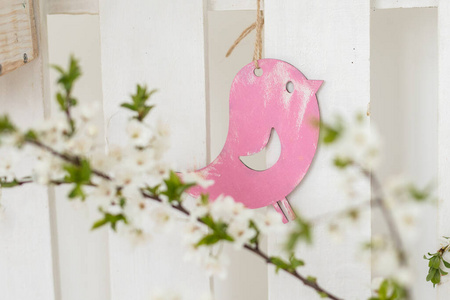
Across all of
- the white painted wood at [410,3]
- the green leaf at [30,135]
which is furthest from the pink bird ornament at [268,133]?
the green leaf at [30,135]

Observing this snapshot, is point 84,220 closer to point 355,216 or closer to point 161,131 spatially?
point 161,131

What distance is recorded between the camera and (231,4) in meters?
0.95

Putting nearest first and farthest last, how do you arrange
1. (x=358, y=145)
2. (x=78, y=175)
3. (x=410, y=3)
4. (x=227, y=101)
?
(x=358, y=145)
(x=78, y=175)
(x=410, y=3)
(x=227, y=101)

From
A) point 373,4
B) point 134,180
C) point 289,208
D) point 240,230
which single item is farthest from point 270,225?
point 373,4

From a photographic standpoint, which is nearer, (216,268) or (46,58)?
(216,268)

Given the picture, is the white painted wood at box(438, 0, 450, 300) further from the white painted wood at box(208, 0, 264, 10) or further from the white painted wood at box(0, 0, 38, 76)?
the white painted wood at box(0, 0, 38, 76)

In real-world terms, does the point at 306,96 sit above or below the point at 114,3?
below

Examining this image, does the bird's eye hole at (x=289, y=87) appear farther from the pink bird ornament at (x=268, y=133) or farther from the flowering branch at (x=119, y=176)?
the flowering branch at (x=119, y=176)

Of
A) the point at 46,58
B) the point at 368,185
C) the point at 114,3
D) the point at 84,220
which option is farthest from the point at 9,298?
the point at 368,185

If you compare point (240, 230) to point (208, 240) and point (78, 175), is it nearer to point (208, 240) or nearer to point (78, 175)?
point (208, 240)

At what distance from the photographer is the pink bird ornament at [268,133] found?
921 mm

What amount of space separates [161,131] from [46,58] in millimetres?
590

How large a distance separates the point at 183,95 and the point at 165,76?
42 mm

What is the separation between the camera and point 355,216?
38 centimetres
